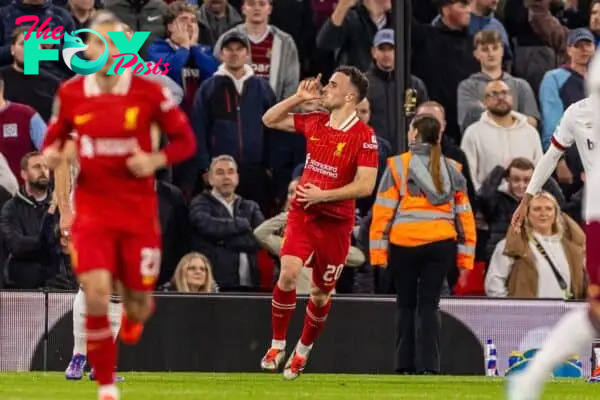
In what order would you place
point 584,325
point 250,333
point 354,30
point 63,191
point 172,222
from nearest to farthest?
point 584,325 → point 63,191 → point 250,333 → point 172,222 → point 354,30

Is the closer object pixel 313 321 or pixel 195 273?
pixel 313 321

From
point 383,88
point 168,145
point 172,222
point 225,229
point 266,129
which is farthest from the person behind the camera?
point 383,88

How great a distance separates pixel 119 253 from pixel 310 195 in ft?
11.3

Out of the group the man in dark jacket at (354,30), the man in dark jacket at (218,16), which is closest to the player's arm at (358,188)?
the man in dark jacket at (354,30)

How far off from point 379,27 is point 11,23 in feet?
13.5

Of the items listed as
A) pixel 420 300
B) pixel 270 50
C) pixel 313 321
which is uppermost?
pixel 270 50

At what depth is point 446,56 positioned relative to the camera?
19.8 m

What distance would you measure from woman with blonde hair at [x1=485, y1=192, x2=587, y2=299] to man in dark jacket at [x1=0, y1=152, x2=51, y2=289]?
4.51 metres

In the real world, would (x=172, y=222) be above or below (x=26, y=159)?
below

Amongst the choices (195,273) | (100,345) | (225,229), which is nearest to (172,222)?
(225,229)

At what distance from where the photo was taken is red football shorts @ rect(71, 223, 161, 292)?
10570mm

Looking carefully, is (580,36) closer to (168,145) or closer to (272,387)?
(272,387)

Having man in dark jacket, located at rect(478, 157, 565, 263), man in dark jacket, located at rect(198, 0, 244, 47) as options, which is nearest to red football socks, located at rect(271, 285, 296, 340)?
man in dark jacket, located at rect(478, 157, 565, 263)

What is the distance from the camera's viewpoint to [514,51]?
68.1 feet
